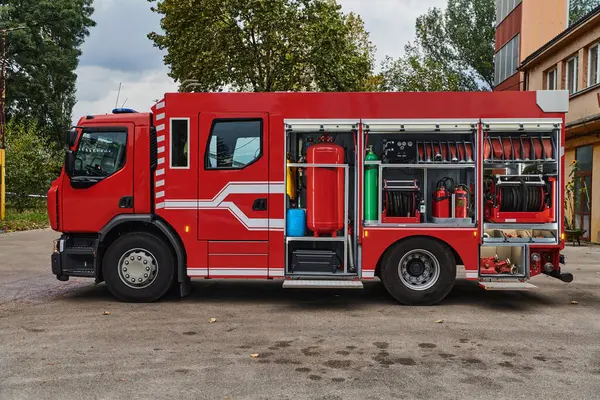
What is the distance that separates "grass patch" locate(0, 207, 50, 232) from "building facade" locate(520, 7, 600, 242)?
20.1 m

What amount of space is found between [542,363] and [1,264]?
1098 centimetres

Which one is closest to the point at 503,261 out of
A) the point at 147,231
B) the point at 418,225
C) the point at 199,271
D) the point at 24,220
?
the point at 418,225

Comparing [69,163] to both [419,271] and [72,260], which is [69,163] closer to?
[72,260]

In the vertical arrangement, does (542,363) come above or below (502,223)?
below

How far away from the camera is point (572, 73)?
19.4 metres

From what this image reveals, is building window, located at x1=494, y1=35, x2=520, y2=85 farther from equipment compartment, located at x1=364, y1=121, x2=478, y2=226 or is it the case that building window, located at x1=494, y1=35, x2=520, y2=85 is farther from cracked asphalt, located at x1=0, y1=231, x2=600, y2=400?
equipment compartment, located at x1=364, y1=121, x2=478, y2=226

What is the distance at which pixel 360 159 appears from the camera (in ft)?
25.1

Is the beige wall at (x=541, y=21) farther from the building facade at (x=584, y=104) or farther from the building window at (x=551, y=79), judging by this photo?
the building facade at (x=584, y=104)

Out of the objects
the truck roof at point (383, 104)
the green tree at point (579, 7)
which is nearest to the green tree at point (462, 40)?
the green tree at point (579, 7)

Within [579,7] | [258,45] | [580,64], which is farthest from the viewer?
[579,7]

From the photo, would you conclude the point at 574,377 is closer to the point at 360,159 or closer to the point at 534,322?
the point at 534,322

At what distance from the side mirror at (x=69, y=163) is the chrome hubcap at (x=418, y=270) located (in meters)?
4.83

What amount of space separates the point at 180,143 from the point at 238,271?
1.97 metres

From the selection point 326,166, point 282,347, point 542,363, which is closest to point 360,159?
point 326,166
